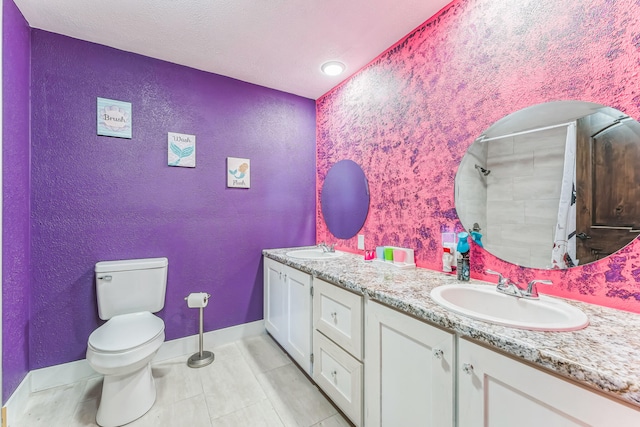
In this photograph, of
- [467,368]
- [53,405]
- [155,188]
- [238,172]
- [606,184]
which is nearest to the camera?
[467,368]

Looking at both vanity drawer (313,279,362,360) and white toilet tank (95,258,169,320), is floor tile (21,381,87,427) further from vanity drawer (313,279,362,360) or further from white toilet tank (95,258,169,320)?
vanity drawer (313,279,362,360)

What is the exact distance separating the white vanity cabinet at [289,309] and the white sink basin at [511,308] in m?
0.89

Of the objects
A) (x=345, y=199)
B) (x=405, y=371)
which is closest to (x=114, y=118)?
(x=345, y=199)

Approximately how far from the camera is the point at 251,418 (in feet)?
5.04

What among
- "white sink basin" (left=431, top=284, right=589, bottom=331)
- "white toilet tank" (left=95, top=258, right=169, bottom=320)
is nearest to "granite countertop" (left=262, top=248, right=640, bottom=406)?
"white sink basin" (left=431, top=284, right=589, bottom=331)

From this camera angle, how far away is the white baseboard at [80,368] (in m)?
1.57

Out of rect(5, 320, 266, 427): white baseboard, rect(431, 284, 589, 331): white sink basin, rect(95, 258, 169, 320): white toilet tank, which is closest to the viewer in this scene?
rect(431, 284, 589, 331): white sink basin

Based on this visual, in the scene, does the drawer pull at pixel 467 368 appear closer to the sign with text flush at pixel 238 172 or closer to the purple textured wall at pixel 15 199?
the sign with text flush at pixel 238 172

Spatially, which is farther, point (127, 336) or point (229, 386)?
point (229, 386)

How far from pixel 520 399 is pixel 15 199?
2.57m

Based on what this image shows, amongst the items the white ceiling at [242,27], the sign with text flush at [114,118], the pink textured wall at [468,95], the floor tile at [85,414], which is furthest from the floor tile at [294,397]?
the white ceiling at [242,27]

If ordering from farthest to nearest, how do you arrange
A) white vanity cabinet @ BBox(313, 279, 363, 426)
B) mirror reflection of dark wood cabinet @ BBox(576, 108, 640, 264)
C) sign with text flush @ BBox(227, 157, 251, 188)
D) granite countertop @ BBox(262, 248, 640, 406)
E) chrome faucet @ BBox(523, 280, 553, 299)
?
sign with text flush @ BBox(227, 157, 251, 188), white vanity cabinet @ BBox(313, 279, 363, 426), chrome faucet @ BBox(523, 280, 553, 299), mirror reflection of dark wood cabinet @ BBox(576, 108, 640, 264), granite countertop @ BBox(262, 248, 640, 406)

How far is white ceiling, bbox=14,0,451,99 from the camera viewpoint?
1.59 metres

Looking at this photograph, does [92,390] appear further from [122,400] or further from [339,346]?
[339,346]
